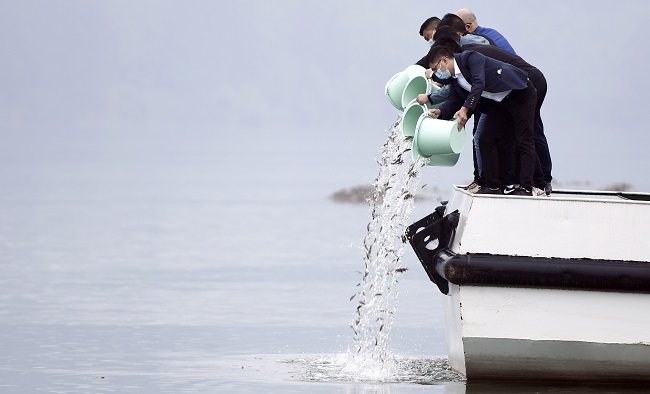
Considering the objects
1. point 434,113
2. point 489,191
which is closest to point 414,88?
point 434,113

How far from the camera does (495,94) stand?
34.6 feet

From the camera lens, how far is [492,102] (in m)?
10.7

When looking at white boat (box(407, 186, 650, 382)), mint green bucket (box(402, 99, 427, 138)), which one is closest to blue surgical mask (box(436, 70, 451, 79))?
mint green bucket (box(402, 99, 427, 138))

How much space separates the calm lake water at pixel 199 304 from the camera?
11.0 m

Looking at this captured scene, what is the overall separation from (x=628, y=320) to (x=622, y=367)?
31 cm

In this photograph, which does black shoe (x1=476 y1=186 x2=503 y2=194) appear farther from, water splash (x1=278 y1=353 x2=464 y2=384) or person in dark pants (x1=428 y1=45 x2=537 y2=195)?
water splash (x1=278 y1=353 x2=464 y2=384)

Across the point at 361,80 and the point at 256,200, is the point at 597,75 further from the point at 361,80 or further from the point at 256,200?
the point at 256,200

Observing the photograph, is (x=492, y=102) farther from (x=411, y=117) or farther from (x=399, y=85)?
(x=399, y=85)

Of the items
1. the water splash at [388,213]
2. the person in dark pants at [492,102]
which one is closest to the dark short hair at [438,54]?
the person in dark pants at [492,102]

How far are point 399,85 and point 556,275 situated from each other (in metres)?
2.22

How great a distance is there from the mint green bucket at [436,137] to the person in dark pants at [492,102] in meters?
0.07

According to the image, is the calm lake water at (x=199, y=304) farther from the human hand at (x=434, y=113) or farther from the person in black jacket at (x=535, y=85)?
the human hand at (x=434, y=113)

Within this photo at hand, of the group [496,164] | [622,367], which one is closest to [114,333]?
[496,164]

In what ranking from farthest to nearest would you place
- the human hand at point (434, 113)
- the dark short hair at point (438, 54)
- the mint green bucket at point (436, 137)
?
the human hand at point (434, 113), the mint green bucket at point (436, 137), the dark short hair at point (438, 54)
